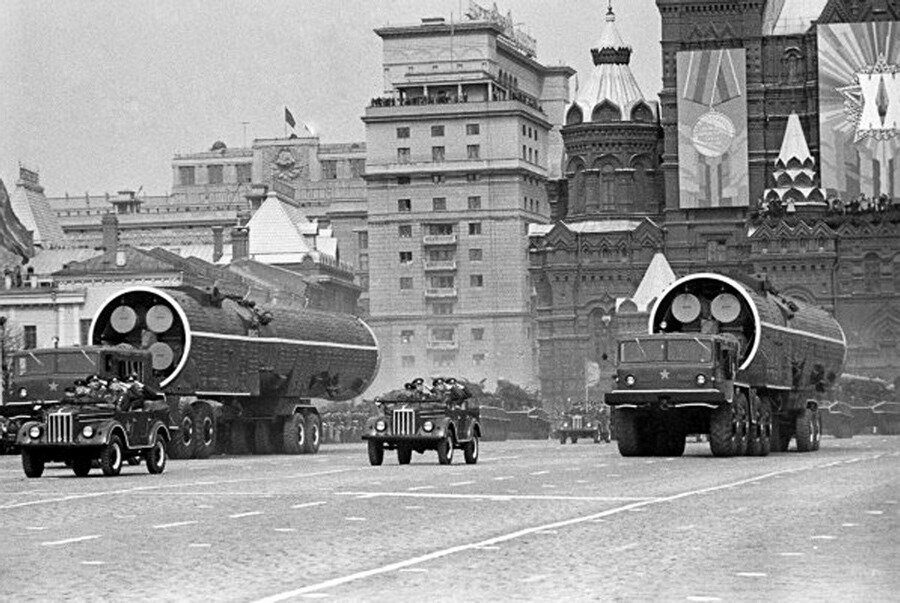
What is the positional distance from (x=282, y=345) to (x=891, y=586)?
46.6m

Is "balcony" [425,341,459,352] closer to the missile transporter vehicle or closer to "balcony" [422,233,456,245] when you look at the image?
"balcony" [422,233,456,245]

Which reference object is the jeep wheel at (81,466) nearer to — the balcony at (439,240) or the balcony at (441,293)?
the balcony at (441,293)

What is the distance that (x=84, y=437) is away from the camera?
42.7 m

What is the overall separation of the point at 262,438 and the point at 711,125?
9183 centimetres

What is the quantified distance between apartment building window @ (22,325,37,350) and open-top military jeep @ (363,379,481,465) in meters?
72.4

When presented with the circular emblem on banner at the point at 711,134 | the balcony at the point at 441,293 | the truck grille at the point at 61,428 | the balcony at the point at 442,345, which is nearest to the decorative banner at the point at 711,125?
the circular emblem on banner at the point at 711,134

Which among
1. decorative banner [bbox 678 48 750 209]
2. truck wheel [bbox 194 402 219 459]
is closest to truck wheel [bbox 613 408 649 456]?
truck wheel [bbox 194 402 219 459]

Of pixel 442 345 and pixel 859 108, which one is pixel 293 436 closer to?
pixel 859 108

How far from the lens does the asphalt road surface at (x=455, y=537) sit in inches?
798

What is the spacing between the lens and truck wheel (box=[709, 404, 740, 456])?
53656mm

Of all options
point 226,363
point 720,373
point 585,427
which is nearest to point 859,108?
point 585,427

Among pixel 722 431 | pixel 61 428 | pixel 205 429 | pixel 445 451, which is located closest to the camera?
pixel 61 428

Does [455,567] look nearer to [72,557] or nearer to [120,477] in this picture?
[72,557]

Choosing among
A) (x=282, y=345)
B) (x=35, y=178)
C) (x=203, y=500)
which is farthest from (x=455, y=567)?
(x=35, y=178)
